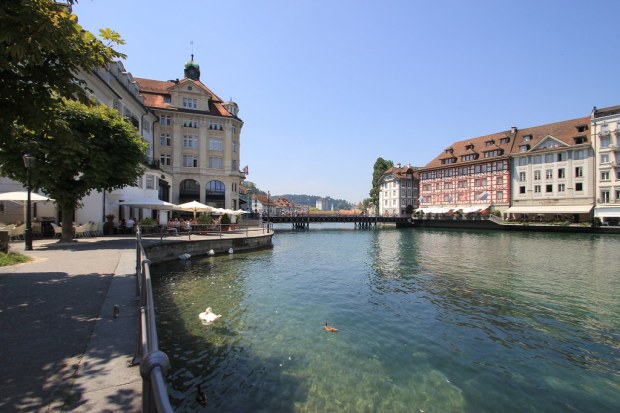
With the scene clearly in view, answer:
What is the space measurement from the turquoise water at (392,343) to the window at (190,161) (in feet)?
131

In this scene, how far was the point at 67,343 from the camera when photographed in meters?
5.34

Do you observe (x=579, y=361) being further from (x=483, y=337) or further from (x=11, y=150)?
(x=11, y=150)

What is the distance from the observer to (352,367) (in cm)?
748

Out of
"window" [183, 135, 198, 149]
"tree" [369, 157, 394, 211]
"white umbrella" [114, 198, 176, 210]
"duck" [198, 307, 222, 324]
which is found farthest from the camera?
"tree" [369, 157, 394, 211]

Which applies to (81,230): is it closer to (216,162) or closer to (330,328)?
(330,328)

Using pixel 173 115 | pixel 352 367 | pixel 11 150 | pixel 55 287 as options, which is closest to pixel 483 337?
pixel 352 367

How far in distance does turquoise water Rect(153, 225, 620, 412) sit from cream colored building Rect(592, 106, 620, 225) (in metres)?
51.4

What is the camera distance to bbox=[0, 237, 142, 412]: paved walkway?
388 centimetres

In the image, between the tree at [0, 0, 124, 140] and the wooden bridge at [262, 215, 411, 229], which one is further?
the wooden bridge at [262, 215, 411, 229]

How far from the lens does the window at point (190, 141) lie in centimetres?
5384

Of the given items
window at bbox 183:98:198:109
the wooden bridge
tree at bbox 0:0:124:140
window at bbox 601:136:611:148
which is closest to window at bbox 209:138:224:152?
window at bbox 183:98:198:109

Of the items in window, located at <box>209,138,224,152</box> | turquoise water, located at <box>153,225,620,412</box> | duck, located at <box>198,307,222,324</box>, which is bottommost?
turquoise water, located at <box>153,225,620,412</box>

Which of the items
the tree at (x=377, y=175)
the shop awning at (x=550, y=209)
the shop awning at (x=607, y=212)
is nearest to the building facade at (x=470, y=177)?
the shop awning at (x=550, y=209)

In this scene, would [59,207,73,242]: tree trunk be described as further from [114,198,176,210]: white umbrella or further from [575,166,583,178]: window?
[575,166,583,178]: window
